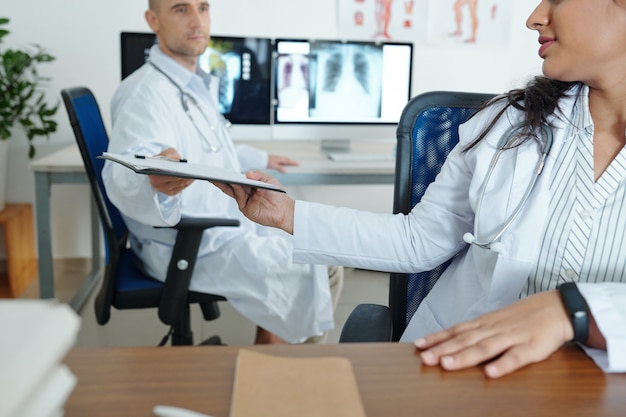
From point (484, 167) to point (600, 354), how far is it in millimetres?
431

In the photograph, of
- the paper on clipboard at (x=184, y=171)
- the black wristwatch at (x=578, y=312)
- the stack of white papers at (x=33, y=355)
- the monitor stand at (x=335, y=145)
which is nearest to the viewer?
the stack of white papers at (x=33, y=355)

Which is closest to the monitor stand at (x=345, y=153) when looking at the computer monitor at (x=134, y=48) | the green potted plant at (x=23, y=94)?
the computer monitor at (x=134, y=48)

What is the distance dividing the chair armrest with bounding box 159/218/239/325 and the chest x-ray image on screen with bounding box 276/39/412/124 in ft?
3.40

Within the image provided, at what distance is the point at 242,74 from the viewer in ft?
8.83

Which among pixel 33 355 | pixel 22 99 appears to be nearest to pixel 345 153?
pixel 22 99

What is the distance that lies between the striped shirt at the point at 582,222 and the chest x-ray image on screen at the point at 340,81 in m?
1.74

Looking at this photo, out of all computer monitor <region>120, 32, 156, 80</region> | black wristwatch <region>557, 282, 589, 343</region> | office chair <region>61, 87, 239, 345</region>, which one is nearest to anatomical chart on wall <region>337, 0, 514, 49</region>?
computer monitor <region>120, 32, 156, 80</region>

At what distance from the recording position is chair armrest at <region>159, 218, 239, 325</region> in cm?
180

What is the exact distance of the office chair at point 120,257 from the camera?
5.92 feet

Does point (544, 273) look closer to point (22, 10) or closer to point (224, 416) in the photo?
point (224, 416)

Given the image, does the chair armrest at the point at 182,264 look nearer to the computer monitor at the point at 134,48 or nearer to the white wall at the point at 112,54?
the computer monitor at the point at 134,48

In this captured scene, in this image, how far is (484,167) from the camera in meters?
1.12

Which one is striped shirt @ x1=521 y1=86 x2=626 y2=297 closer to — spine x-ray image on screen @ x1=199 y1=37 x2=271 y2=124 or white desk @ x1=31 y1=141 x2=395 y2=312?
white desk @ x1=31 y1=141 x2=395 y2=312

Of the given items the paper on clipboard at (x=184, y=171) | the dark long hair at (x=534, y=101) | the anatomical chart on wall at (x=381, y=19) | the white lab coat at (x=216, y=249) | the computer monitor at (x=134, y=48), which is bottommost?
the white lab coat at (x=216, y=249)
